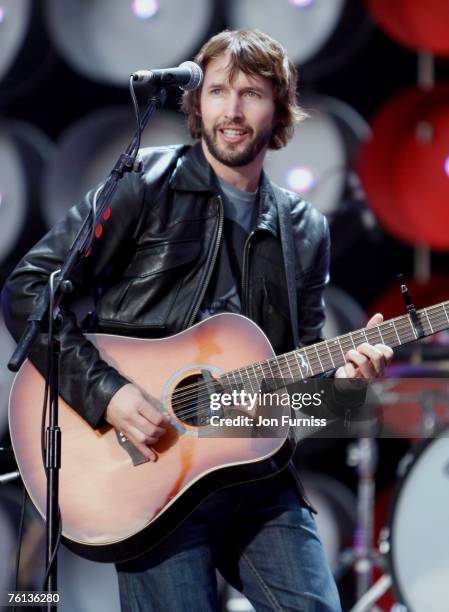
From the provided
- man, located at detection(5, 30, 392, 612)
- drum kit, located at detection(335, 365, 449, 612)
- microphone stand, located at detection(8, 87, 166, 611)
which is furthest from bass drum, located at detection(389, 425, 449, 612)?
microphone stand, located at detection(8, 87, 166, 611)

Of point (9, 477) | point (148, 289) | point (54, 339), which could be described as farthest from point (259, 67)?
point (9, 477)

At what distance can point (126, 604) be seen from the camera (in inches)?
104

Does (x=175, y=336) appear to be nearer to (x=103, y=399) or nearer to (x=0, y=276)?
(x=103, y=399)

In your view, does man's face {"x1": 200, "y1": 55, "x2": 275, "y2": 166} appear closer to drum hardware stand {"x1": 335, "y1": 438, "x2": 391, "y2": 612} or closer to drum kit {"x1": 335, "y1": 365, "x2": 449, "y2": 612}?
drum kit {"x1": 335, "y1": 365, "x2": 449, "y2": 612}

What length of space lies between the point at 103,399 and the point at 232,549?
564 millimetres

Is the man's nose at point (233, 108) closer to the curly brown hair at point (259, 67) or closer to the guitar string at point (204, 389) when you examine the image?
the curly brown hair at point (259, 67)

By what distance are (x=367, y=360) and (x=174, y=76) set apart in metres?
0.92

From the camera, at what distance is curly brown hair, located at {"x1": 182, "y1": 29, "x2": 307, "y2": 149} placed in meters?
3.01

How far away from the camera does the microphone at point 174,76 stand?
2.53 meters

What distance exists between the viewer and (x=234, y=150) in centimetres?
297

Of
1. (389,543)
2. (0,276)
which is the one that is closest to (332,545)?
(389,543)

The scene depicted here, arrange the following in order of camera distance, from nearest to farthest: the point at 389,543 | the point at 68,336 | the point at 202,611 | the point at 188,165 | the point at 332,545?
1. the point at 202,611
2. the point at 68,336
3. the point at 188,165
4. the point at 389,543
5. the point at 332,545

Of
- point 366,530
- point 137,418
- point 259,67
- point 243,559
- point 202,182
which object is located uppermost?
point 259,67

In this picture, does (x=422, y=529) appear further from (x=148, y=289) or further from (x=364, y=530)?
(x=148, y=289)
